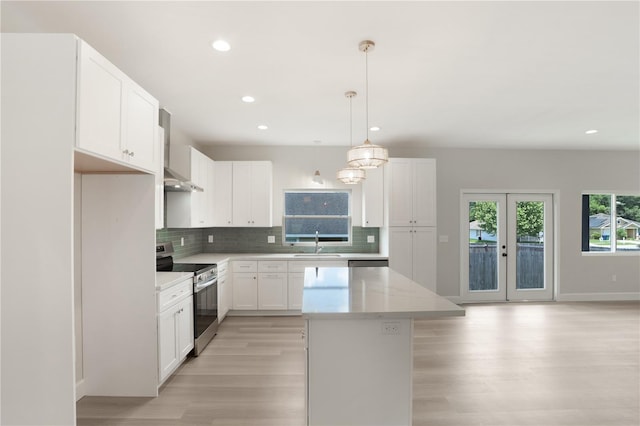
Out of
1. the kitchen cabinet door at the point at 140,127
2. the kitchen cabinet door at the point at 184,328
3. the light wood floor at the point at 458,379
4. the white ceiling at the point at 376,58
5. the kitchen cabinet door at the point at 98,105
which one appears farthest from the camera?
the kitchen cabinet door at the point at 184,328

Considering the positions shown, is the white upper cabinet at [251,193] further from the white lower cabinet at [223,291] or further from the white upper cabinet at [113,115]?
the white upper cabinet at [113,115]

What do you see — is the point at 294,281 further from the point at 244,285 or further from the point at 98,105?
the point at 98,105

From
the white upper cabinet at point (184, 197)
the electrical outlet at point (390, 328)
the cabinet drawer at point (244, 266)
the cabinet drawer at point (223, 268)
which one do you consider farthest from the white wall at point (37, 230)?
the cabinet drawer at point (244, 266)

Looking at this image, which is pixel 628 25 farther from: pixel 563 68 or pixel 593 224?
pixel 593 224

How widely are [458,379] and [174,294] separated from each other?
272 cm

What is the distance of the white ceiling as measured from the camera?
189 centimetres

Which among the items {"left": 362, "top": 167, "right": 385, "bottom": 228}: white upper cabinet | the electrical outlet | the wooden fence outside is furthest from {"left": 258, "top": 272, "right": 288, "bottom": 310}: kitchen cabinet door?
the wooden fence outside

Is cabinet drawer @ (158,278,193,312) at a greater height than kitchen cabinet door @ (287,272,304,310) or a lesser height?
greater

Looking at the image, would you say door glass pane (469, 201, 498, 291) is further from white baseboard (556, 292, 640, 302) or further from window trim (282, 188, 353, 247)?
window trim (282, 188, 353, 247)

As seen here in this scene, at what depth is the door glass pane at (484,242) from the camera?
17.9 feet

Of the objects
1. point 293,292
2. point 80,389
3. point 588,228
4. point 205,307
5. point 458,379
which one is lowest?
point 458,379

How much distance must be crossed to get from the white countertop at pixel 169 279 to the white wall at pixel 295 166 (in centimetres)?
233

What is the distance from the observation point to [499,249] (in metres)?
5.46

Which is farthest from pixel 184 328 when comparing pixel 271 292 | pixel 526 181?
pixel 526 181
